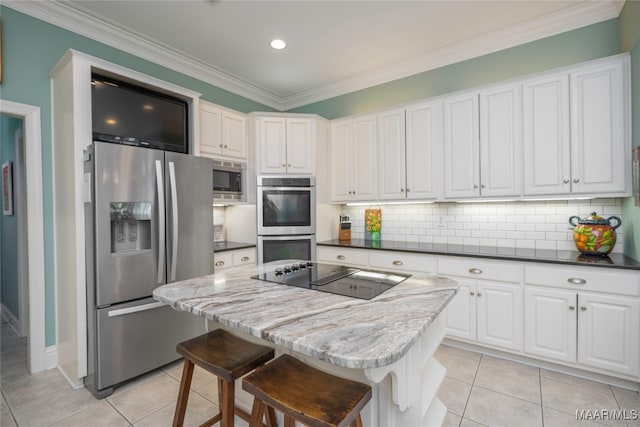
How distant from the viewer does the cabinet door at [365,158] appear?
138 inches

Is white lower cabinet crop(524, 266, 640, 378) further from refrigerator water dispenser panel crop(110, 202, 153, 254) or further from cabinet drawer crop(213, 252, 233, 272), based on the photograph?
refrigerator water dispenser panel crop(110, 202, 153, 254)

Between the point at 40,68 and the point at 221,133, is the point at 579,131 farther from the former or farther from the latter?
the point at 40,68

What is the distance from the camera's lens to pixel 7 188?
3.31 meters

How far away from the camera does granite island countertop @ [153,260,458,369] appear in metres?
0.87

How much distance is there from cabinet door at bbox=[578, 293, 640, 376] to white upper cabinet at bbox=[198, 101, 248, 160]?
11.5ft

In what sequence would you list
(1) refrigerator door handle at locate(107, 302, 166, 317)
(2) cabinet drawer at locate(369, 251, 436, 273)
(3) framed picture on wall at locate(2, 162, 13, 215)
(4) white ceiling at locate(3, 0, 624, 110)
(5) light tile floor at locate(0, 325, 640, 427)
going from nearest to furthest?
(5) light tile floor at locate(0, 325, 640, 427) → (1) refrigerator door handle at locate(107, 302, 166, 317) → (4) white ceiling at locate(3, 0, 624, 110) → (2) cabinet drawer at locate(369, 251, 436, 273) → (3) framed picture on wall at locate(2, 162, 13, 215)

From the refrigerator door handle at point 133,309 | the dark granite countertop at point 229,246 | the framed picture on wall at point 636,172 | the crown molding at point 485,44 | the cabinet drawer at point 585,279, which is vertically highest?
the crown molding at point 485,44

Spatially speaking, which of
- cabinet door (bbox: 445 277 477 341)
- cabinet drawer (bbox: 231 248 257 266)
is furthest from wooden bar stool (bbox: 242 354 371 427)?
cabinet drawer (bbox: 231 248 257 266)

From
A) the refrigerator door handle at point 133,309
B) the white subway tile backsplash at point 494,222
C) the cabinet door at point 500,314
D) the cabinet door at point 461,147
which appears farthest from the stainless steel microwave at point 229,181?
the cabinet door at point 500,314

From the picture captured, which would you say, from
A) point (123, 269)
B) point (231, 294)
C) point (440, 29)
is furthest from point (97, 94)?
point (440, 29)

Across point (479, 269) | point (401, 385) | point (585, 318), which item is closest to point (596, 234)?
point (585, 318)

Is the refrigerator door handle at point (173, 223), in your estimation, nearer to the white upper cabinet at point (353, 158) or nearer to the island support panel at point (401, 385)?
the island support panel at point (401, 385)

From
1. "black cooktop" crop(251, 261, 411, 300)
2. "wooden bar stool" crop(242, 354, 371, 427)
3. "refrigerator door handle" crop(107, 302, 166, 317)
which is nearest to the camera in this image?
"wooden bar stool" crop(242, 354, 371, 427)

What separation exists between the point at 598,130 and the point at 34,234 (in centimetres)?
457
